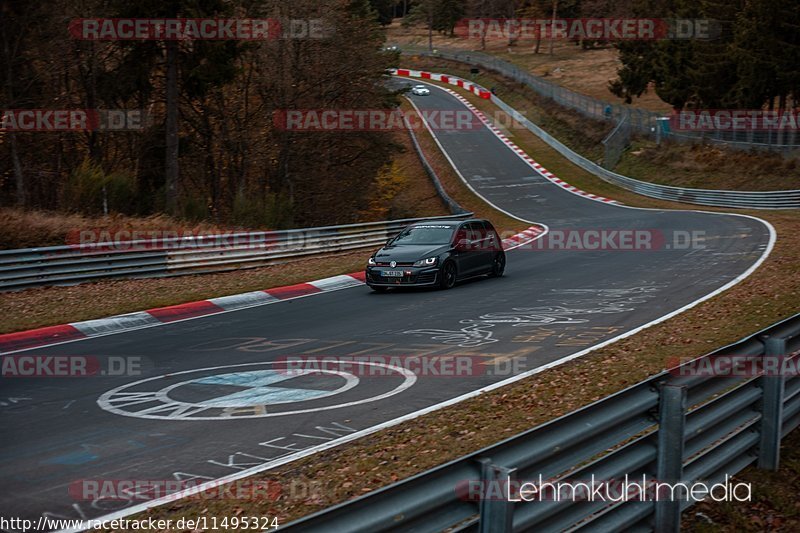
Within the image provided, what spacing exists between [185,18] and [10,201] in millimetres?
9453

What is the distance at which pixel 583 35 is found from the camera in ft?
342

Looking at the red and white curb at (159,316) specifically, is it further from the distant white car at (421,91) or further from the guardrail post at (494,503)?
the distant white car at (421,91)

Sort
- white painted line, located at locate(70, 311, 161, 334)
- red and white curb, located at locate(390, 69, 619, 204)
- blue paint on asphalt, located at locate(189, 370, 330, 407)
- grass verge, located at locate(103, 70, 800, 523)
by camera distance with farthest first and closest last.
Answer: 1. red and white curb, located at locate(390, 69, 619, 204)
2. white painted line, located at locate(70, 311, 161, 334)
3. blue paint on asphalt, located at locate(189, 370, 330, 407)
4. grass verge, located at locate(103, 70, 800, 523)

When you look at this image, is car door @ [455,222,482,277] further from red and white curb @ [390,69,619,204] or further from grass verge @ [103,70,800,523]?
red and white curb @ [390,69,619,204]

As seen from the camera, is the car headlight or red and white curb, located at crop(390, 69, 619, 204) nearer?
the car headlight

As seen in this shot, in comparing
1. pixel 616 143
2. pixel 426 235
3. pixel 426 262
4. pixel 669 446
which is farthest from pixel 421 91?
pixel 669 446

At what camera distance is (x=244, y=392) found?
409 inches

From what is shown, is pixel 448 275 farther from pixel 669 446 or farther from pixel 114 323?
pixel 669 446

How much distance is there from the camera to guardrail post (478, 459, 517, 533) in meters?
4.07

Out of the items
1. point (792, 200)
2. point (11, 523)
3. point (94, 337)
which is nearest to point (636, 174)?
point (792, 200)

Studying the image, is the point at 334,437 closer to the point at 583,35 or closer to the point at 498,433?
the point at 498,433

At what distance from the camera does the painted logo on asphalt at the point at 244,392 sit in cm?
955

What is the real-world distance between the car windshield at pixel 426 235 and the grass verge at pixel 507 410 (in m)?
6.58

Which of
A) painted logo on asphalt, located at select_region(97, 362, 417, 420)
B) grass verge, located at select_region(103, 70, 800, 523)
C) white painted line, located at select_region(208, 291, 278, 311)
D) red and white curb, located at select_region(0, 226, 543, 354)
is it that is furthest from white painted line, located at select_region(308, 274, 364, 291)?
painted logo on asphalt, located at select_region(97, 362, 417, 420)
